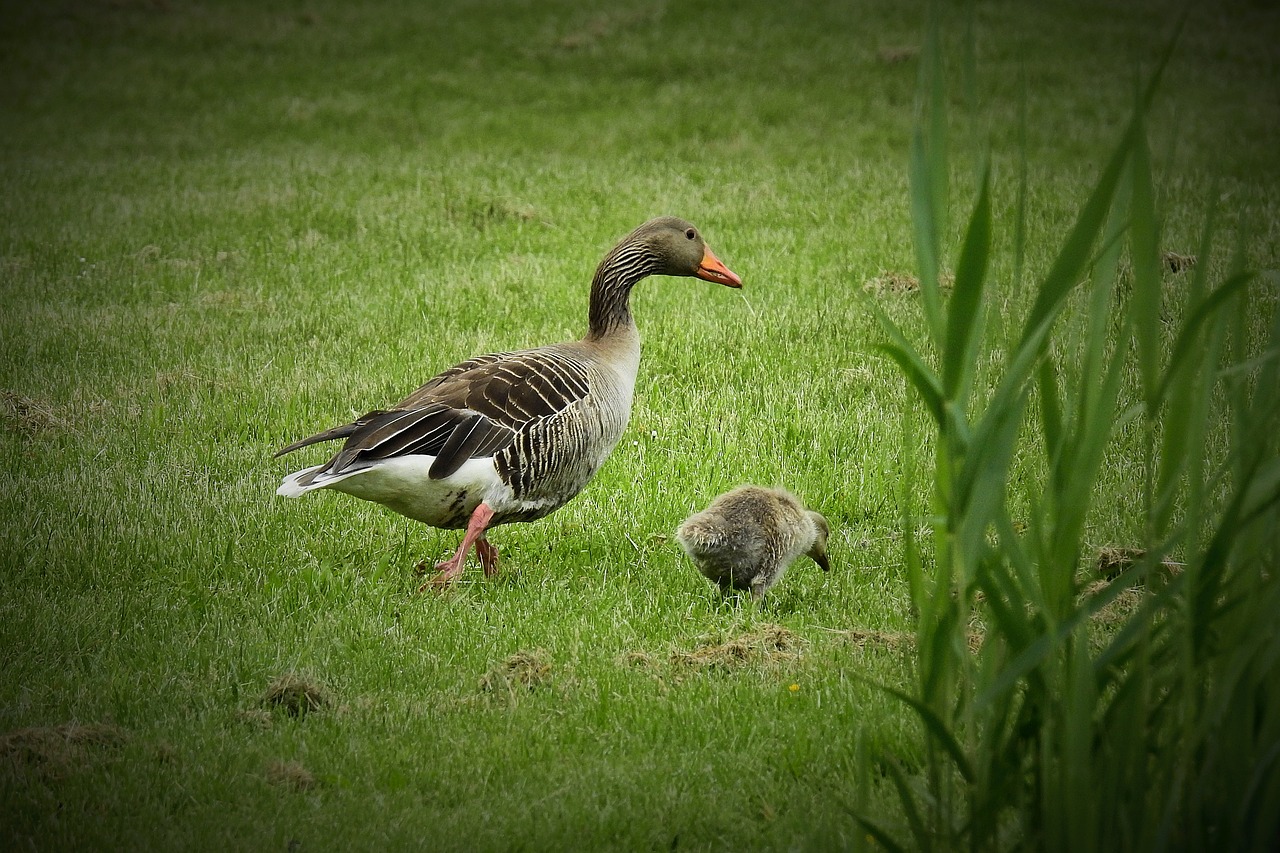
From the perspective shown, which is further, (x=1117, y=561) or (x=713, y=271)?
(x=713, y=271)

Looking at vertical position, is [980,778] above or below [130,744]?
above

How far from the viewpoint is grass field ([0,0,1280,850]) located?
471cm

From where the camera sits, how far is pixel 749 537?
610 cm

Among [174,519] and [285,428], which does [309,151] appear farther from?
[174,519]

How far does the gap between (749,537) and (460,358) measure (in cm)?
463

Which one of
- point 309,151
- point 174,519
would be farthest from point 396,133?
point 174,519

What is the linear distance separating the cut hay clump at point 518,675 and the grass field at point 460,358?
2 centimetres

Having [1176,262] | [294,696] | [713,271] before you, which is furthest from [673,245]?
[1176,262]

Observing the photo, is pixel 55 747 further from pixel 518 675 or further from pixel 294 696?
pixel 518 675

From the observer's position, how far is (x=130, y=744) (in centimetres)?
485

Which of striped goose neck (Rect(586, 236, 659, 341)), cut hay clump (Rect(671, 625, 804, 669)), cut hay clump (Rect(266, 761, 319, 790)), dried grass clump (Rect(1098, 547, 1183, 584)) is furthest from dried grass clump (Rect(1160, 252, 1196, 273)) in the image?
cut hay clump (Rect(266, 761, 319, 790))

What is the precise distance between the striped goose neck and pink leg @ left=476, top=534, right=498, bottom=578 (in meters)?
1.47

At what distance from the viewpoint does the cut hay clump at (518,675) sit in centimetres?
547

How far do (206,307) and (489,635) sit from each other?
6896 mm
